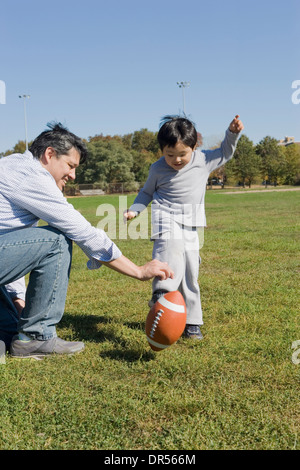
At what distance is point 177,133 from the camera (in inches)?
147

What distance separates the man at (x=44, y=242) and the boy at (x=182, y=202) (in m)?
0.72

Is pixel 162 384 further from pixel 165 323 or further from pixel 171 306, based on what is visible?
pixel 171 306

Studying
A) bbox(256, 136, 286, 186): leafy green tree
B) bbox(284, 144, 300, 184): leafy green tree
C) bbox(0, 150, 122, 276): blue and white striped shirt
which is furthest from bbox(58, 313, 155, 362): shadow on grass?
bbox(284, 144, 300, 184): leafy green tree

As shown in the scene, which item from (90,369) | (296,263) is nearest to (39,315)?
(90,369)

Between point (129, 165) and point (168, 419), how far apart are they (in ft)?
208

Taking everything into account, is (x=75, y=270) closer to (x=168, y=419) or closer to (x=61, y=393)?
(x=61, y=393)

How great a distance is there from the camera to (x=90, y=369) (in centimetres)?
316

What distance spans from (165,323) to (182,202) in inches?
49.1

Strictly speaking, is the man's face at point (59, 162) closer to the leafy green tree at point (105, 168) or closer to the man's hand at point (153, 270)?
the man's hand at point (153, 270)

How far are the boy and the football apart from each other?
45cm

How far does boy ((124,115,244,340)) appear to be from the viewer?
12.7 ft

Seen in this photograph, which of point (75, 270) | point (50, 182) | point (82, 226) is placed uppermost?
point (50, 182)

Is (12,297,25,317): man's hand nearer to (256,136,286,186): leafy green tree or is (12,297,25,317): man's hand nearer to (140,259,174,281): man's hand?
(140,259,174,281): man's hand
